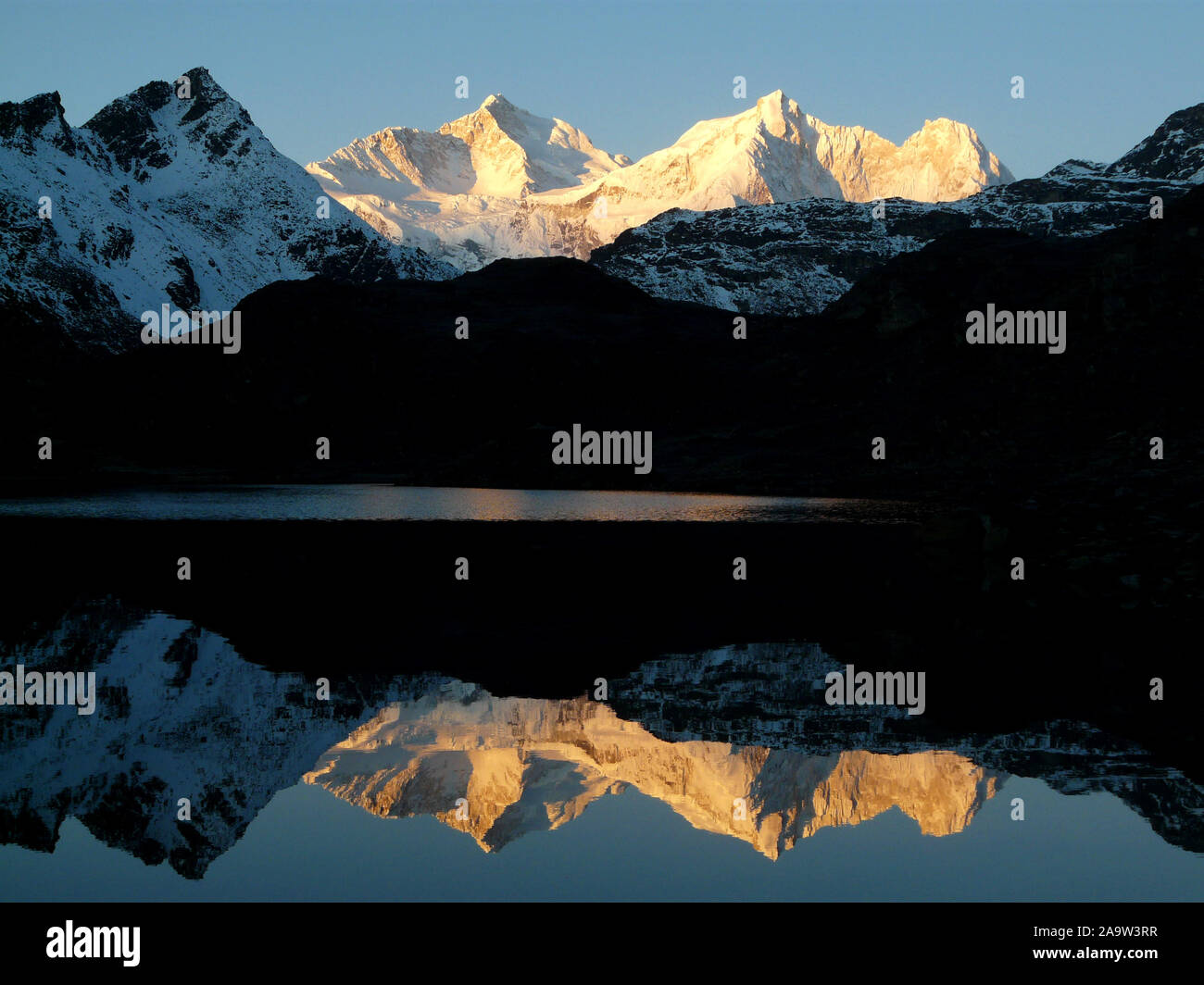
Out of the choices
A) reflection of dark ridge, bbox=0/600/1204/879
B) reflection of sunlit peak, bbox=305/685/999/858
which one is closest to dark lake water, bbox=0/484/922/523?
reflection of dark ridge, bbox=0/600/1204/879

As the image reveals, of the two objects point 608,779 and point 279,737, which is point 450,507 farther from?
point 608,779

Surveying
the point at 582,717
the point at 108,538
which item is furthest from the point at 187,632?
the point at 108,538

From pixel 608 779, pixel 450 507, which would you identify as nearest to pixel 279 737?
pixel 608 779

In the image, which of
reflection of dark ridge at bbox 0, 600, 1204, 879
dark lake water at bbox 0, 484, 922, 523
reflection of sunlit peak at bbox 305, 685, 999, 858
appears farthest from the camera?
dark lake water at bbox 0, 484, 922, 523

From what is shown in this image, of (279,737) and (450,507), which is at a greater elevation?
(450,507)

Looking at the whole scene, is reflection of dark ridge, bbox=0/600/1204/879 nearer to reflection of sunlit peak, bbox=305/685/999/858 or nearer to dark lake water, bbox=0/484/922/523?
reflection of sunlit peak, bbox=305/685/999/858

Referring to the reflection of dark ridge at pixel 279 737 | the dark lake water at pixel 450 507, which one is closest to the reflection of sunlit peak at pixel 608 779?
the reflection of dark ridge at pixel 279 737

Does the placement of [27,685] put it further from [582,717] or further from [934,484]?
[934,484]
